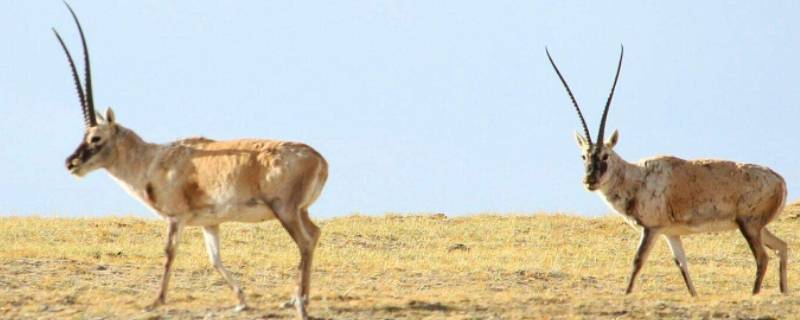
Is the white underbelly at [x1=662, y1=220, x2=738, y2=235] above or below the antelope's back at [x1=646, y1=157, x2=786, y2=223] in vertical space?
below

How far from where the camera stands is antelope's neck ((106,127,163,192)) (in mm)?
15117

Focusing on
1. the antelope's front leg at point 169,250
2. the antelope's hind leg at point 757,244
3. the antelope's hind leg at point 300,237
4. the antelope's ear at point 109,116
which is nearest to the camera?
the antelope's hind leg at point 300,237

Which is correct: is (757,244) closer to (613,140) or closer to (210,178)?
(613,140)

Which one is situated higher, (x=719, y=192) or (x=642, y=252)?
(x=719, y=192)

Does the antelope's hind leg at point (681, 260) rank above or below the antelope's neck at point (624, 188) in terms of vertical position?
below

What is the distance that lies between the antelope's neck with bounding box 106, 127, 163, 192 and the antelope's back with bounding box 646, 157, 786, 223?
7057 mm

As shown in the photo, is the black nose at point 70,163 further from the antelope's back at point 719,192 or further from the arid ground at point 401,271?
the antelope's back at point 719,192

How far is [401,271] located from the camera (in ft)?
69.2

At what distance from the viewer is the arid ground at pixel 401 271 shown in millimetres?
14883

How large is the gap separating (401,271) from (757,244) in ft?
19.5

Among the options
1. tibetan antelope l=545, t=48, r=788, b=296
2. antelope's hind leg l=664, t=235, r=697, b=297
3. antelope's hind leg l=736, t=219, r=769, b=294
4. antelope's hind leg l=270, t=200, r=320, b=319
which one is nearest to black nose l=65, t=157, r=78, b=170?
antelope's hind leg l=270, t=200, r=320, b=319

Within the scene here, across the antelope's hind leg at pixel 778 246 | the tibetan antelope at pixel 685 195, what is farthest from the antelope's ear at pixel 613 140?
the antelope's hind leg at pixel 778 246

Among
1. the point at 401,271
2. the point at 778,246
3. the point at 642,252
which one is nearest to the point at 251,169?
the point at 642,252

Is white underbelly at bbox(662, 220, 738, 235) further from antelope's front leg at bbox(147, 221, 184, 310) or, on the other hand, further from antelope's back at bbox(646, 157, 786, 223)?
antelope's front leg at bbox(147, 221, 184, 310)
